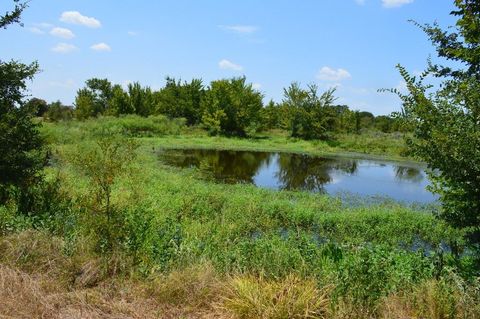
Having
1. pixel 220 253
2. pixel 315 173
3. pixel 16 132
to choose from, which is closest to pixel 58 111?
pixel 315 173

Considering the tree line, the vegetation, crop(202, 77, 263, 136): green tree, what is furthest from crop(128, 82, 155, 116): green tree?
the vegetation

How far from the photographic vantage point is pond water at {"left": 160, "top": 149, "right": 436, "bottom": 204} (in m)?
20.0

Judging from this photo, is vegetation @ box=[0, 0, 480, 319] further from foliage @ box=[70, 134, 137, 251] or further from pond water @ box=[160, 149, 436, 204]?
pond water @ box=[160, 149, 436, 204]

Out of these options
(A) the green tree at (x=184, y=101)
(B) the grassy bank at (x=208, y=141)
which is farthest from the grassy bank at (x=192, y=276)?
(A) the green tree at (x=184, y=101)

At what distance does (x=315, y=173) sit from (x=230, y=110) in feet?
86.1

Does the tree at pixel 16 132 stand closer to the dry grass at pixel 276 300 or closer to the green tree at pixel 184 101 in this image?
the dry grass at pixel 276 300

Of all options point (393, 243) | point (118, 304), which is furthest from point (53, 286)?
point (393, 243)

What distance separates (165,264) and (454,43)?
5.67m

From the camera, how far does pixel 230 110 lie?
4956 centimetres

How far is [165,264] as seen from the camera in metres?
5.68

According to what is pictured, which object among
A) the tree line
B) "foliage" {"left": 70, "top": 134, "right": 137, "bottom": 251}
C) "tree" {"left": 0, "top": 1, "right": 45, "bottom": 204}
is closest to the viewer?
"foliage" {"left": 70, "top": 134, "right": 137, "bottom": 251}

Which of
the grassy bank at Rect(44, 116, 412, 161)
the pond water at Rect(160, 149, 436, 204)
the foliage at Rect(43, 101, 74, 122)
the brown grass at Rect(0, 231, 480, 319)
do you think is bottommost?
the pond water at Rect(160, 149, 436, 204)

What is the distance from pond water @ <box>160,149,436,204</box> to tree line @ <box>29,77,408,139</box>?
43.4 feet

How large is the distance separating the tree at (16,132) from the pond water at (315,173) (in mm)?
11650
